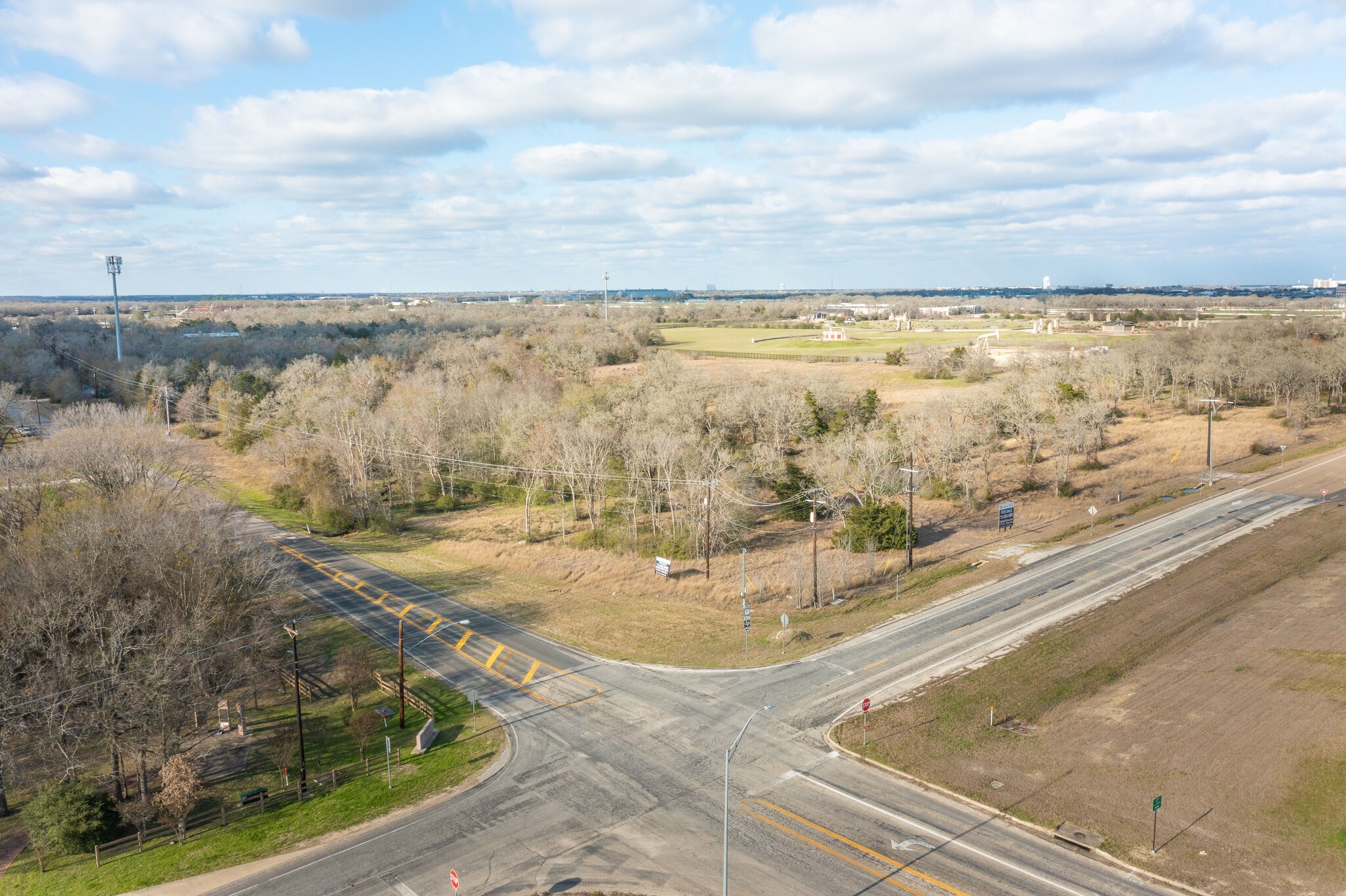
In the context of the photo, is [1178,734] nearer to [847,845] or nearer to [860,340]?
[847,845]

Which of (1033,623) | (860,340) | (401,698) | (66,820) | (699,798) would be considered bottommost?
(699,798)

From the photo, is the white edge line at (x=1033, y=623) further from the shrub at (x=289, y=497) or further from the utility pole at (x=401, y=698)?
the shrub at (x=289, y=497)

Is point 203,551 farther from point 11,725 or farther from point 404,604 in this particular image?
point 404,604

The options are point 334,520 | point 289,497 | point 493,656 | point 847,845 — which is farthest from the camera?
point 289,497

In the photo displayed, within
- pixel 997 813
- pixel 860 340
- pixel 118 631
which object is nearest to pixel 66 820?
pixel 118 631

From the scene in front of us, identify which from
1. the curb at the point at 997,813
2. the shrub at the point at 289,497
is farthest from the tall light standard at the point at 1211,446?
the shrub at the point at 289,497
